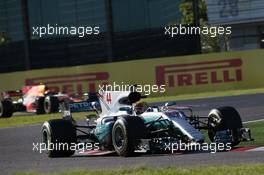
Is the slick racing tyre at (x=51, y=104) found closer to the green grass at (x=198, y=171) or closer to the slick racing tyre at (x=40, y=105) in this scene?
the slick racing tyre at (x=40, y=105)

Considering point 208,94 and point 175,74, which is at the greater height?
point 175,74

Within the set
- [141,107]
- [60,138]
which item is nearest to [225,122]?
[141,107]

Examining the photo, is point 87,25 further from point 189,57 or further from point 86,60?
point 189,57

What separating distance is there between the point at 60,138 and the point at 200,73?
1949 centimetres

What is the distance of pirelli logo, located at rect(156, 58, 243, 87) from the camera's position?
3106 centimetres

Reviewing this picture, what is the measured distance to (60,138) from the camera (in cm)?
1253

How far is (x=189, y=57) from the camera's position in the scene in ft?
105

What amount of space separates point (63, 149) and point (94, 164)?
1.90 m

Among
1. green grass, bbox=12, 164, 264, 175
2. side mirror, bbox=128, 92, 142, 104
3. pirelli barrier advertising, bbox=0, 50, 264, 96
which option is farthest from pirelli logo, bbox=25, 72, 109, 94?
green grass, bbox=12, 164, 264, 175

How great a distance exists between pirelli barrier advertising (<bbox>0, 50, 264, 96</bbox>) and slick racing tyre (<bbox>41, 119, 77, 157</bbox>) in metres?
18.7

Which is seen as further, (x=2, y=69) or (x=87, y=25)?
(x=87, y=25)

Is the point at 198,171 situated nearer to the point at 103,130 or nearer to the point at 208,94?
the point at 103,130

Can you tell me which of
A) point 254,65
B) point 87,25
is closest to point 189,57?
point 254,65

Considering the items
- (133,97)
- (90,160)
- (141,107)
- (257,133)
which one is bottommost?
(90,160)
